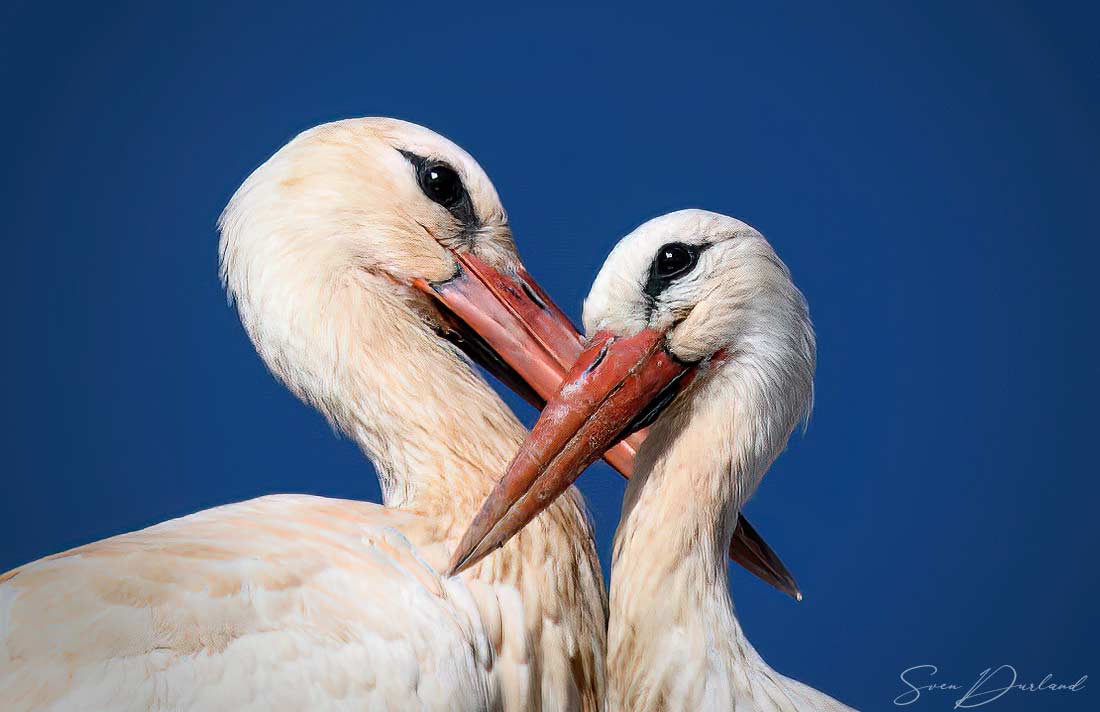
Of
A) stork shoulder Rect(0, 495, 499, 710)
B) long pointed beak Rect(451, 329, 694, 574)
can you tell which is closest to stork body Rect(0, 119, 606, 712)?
stork shoulder Rect(0, 495, 499, 710)

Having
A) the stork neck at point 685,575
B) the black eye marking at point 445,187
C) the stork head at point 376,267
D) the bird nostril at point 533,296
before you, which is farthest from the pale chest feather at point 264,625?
the black eye marking at point 445,187

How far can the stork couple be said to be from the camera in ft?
3.46

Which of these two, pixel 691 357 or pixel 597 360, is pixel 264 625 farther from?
pixel 691 357

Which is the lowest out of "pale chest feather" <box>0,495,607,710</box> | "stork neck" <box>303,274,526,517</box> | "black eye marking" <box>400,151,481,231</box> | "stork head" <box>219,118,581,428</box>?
"pale chest feather" <box>0,495,607,710</box>

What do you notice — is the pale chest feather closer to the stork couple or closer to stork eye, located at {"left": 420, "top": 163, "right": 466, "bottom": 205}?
the stork couple

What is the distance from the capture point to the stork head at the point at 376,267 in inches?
56.2

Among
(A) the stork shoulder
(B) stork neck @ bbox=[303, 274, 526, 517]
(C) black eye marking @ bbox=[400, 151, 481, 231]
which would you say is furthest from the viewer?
(C) black eye marking @ bbox=[400, 151, 481, 231]

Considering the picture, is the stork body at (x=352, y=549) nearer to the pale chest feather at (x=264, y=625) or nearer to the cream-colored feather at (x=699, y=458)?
the pale chest feather at (x=264, y=625)

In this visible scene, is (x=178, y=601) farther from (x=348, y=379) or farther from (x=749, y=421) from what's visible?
(x=749, y=421)

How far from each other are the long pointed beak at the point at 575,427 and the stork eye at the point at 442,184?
1.25 ft

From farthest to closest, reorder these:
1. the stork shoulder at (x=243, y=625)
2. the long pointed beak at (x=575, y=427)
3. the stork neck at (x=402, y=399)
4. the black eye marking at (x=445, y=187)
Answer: the black eye marking at (x=445, y=187) → the stork neck at (x=402, y=399) → the long pointed beak at (x=575, y=427) → the stork shoulder at (x=243, y=625)

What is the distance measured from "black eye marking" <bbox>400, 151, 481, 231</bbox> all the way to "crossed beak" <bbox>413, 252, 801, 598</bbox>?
62 mm

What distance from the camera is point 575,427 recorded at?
1195 millimetres

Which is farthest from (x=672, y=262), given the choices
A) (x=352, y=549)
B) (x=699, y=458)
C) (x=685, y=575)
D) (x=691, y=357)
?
(x=352, y=549)
